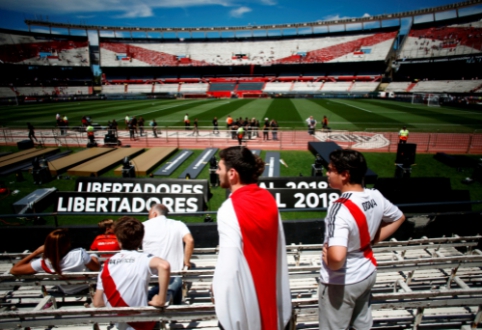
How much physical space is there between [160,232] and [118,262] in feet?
2.88

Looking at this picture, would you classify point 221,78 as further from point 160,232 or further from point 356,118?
point 160,232

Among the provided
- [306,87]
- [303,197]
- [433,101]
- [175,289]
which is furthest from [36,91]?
[433,101]

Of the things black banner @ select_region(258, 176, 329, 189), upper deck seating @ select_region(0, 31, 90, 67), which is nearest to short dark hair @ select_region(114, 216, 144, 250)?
black banner @ select_region(258, 176, 329, 189)

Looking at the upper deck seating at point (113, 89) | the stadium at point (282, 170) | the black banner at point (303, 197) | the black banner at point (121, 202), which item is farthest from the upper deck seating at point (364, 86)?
the black banner at point (121, 202)

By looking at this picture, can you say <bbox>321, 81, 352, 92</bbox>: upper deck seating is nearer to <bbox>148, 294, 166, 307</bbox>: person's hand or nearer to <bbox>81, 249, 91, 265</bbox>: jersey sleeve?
<bbox>81, 249, 91, 265</bbox>: jersey sleeve

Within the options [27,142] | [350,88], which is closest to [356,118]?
[27,142]

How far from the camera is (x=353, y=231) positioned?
6.93ft

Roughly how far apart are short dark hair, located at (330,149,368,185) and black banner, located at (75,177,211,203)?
731 cm

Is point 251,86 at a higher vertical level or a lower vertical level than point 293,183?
higher

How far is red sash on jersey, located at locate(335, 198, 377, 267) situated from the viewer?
2124 millimetres

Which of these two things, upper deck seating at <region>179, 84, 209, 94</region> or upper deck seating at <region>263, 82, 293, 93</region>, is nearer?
upper deck seating at <region>263, 82, 293, 93</region>

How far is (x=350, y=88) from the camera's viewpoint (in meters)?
61.2

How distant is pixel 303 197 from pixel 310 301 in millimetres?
6203

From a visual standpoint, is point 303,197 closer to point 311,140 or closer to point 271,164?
point 271,164
